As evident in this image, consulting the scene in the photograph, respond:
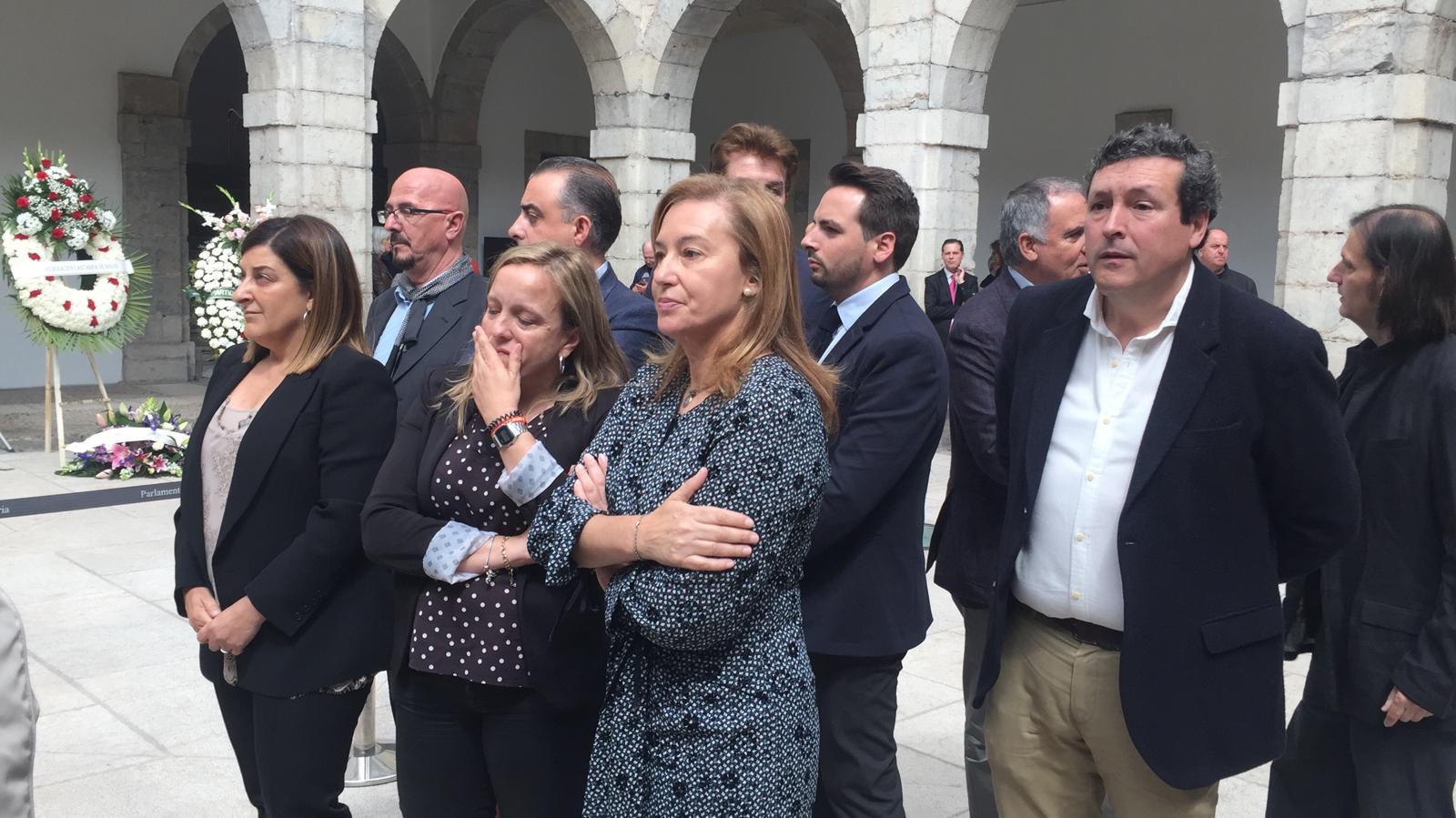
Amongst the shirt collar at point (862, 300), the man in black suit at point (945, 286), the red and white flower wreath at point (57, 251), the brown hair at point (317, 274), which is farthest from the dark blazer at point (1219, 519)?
the red and white flower wreath at point (57, 251)

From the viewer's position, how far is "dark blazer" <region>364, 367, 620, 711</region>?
2123 mm

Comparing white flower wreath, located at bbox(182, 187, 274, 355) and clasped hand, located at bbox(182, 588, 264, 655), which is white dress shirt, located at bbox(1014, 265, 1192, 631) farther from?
white flower wreath, located at bbox(182, 187, 274, 355)

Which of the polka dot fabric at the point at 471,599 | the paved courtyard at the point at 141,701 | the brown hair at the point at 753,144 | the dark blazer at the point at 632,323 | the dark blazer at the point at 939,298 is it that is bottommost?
the paved courtyard at the point at 141,701

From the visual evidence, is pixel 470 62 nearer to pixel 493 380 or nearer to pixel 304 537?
pixel 304 537

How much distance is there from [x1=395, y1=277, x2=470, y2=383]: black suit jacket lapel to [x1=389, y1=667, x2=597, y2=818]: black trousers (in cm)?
111

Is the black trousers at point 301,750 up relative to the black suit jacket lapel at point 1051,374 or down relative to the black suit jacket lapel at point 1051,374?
down

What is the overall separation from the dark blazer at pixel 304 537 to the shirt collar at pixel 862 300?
101cm

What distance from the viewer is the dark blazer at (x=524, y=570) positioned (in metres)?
2.12

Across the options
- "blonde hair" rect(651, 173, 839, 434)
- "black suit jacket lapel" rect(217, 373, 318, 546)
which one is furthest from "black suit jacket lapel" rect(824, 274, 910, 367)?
"black suit jacket lapel" rect(217, 373, 318, 546)

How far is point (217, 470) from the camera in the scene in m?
2.60

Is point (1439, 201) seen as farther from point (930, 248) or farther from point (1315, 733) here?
point (1315, 733)

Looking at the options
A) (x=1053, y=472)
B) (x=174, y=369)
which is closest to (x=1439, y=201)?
(x=1053, y=472)

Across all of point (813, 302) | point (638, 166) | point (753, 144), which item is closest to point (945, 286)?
point (638, 166)

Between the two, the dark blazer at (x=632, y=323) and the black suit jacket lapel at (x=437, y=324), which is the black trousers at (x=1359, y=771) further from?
the black suit jacket lapel at (x=437, y=324)
